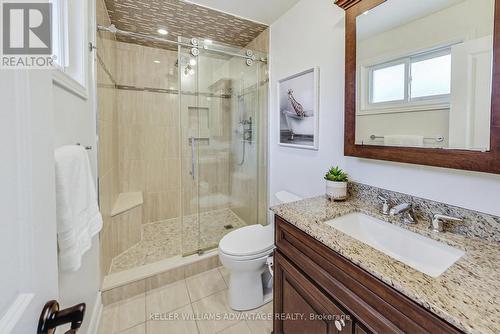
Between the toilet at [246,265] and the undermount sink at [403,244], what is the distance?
643 millimetres

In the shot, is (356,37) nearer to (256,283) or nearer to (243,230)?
(243,230)

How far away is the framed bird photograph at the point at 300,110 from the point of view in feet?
5.75

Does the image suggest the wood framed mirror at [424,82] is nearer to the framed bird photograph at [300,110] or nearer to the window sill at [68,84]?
the framed bird photograph at [300,110]

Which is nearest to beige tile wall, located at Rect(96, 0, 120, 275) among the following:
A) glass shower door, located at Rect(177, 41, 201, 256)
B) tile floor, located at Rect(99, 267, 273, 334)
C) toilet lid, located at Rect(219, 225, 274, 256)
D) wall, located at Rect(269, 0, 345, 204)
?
tile floor, located at Rect(99, 267, 273, 334)

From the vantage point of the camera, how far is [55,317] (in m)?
0.45

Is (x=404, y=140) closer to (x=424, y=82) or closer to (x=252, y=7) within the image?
(x=424, y=82)

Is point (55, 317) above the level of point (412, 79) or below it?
below

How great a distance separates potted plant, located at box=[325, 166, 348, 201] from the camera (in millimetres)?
1389

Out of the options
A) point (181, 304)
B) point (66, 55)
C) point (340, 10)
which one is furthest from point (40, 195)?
point (340, 10)

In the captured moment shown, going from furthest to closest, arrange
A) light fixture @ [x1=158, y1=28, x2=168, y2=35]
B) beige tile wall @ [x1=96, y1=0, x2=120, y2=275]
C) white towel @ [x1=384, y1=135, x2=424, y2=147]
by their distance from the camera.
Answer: light fixture @ [x1=158, y1=28, x2=168, y2=35]
beige tile wall @ [x1=96, y1=0, x2=120, y2=275]
white towel @ [x1=384, y1=135, x2=424, y2=147]

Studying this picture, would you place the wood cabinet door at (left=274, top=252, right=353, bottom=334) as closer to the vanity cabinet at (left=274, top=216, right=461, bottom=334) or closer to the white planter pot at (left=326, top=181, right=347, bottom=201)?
the vanity cabinet at (left=274, top=216, right=461, bottom=334)

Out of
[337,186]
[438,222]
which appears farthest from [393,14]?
[438,222]

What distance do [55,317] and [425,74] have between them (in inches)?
61.7

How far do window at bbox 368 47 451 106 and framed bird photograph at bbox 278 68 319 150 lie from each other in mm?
490
